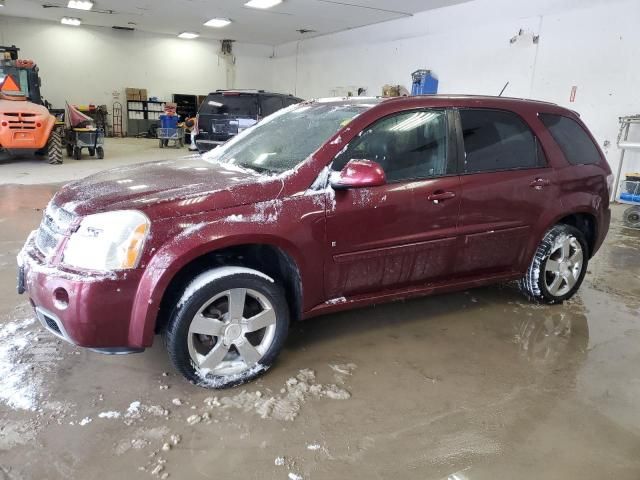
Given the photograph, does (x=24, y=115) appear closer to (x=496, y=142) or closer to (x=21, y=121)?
(x=21, y=121)

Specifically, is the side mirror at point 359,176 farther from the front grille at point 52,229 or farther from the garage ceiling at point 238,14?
the garage ceiling at point 238,14

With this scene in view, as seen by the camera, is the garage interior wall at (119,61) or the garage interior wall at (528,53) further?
the garage interior wall at (119,61)

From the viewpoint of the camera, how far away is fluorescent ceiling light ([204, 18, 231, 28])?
15.7m

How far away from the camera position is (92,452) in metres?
2.04

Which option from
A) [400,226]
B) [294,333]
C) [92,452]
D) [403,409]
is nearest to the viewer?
[92,452]

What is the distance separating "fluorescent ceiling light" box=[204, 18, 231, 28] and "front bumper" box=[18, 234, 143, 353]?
15.3m

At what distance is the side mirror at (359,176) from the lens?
8.28ft

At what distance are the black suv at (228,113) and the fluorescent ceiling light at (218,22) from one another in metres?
7.04

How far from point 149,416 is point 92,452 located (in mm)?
299

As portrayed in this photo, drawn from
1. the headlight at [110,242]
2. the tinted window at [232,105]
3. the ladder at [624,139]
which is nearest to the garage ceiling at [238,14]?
the tinted window at [232,105]

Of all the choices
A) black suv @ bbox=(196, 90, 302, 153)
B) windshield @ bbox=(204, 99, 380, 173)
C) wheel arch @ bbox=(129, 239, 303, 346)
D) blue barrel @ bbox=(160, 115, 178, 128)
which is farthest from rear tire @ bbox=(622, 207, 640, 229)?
blue barrel @ bbox=(160, 115, 178, 128)

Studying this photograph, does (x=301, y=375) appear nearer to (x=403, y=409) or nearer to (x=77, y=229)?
(x=403, y=409)


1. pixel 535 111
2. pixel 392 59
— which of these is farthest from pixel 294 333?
pixel 392 59

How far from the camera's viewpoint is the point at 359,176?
2527 mm
